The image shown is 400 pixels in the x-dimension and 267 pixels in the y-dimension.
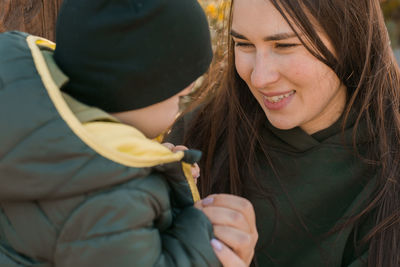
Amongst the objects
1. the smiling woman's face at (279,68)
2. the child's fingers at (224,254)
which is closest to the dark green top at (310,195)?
the smiling woman's face at (279,68)

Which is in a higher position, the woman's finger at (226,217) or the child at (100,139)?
the child at (100,139)

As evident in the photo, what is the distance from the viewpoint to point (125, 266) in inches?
49.1

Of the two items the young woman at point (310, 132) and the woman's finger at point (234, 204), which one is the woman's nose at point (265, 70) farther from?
the woman's finger at point (234, 204)

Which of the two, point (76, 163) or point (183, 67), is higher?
point (183, 67)

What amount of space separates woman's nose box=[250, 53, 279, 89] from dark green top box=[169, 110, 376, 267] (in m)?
0.35

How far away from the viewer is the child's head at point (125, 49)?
132 centimetres

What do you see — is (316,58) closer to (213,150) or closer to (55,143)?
(213,150)

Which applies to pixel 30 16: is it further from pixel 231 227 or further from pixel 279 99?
pixel 231 227

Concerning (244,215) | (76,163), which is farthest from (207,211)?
(76,163)

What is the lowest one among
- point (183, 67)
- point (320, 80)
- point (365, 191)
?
point (365, 191)

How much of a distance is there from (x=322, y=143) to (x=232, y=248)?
3.08ft

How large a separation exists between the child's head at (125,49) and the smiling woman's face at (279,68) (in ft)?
1.93

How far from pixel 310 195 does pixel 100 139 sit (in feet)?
4.13

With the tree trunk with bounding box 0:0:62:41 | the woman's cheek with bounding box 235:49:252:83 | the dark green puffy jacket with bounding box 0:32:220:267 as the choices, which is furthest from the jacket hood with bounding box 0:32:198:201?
the woman's cheek with bounding box 235:49:252:83
